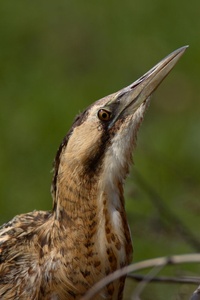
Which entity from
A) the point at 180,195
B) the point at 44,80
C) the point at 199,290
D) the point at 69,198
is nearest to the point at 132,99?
the point at 69,198

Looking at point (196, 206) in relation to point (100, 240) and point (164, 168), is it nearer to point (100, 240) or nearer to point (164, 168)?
point (100, 240)

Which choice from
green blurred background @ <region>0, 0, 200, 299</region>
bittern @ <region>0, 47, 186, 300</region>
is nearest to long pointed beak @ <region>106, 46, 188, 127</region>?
bittern @ <region>0, 47, 186, 300</region>

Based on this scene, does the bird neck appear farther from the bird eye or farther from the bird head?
the bird eye

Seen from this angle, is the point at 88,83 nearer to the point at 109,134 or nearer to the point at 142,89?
the point at 142,89

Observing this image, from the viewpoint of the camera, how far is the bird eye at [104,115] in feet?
21.0

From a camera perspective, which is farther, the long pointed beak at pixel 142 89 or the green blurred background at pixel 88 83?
the green blurred background at pixel 88 83

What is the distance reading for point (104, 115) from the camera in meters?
6.43

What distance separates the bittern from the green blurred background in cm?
359

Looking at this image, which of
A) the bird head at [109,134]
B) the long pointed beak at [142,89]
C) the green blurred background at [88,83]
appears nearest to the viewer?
the bird head at [109,134]

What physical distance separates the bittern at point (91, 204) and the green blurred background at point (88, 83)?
359 cm

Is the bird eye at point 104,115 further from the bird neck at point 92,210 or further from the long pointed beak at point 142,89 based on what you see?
the bird neck at point 92,210

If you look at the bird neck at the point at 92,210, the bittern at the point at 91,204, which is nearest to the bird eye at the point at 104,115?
the bittern at the point at 91,204

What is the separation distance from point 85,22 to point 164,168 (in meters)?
2.17

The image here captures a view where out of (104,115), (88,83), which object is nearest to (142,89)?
(104,115)
